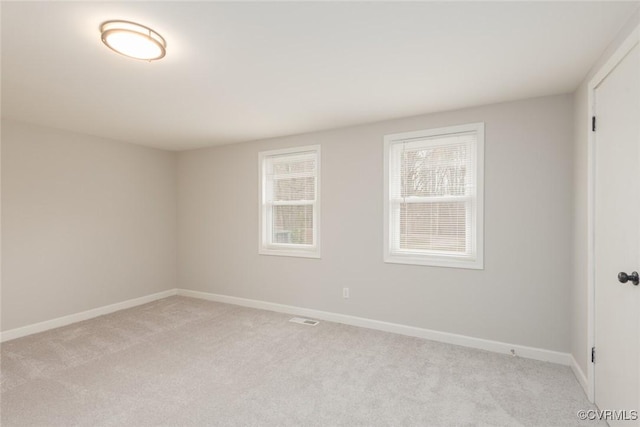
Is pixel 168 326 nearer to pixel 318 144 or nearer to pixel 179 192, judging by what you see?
pixel 179 192

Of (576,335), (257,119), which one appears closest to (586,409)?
(576,335)

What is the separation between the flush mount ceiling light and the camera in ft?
5.74

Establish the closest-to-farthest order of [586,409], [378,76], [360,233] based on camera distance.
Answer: [586,409] → [378,76] → [360,233]

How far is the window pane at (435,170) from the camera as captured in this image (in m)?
3.26

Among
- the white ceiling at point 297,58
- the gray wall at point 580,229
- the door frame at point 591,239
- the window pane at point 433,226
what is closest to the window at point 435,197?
the window pane at point 433,226

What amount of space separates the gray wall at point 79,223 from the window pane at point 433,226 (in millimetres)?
3848

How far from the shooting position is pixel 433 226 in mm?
3408

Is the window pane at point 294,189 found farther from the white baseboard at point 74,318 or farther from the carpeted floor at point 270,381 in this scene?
the white baseboard at point 74,318

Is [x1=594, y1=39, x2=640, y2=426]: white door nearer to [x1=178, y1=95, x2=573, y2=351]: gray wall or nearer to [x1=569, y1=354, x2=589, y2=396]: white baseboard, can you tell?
[x1=569, y1=354, x2=589, y2=396]: white baseboard

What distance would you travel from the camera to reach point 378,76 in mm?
2439

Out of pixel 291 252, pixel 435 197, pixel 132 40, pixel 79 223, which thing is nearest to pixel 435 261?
pixel 435 197

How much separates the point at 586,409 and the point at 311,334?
2330 mm

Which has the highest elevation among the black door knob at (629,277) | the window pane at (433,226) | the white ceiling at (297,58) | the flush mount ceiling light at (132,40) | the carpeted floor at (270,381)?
the white ceiling at (297,58)

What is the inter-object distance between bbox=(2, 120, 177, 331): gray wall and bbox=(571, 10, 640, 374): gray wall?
17.4ft
